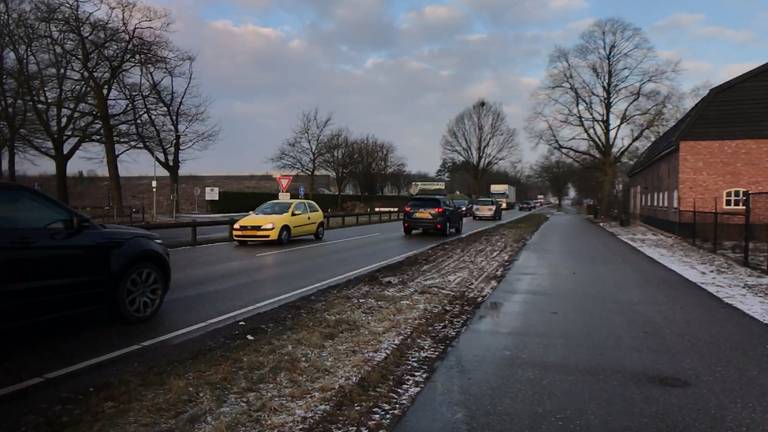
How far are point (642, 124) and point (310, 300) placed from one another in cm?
3967

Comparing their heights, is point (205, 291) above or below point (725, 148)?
below

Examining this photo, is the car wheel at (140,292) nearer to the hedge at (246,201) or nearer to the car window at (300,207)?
the car window at (300,207)

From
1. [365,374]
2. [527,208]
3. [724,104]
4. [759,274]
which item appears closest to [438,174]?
[527,208]

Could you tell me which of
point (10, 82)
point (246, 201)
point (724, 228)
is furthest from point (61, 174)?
point (724, 228)

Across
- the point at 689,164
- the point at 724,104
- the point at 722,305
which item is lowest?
the point at 722,305

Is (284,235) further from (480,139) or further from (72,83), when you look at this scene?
(480,139)

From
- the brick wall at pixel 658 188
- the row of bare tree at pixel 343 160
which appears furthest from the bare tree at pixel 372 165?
the brick wall at pixel 658 188

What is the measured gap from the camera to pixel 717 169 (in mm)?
25672

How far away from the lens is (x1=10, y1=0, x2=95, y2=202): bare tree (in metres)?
23.0

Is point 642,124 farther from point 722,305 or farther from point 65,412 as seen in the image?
point 65,412

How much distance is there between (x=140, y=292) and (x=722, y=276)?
1091 cm

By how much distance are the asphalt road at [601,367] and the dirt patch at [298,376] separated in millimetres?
349

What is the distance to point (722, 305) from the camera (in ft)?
26.2

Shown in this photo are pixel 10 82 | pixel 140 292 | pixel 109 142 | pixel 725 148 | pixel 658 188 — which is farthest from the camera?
pixel 658 188
